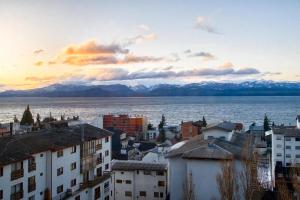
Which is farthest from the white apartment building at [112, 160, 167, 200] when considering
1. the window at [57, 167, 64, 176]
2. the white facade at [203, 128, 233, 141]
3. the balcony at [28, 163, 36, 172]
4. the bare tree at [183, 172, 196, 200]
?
the balcony at [28, 163, 36, 172]

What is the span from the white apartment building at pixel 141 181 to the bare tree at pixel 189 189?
6.29 meters

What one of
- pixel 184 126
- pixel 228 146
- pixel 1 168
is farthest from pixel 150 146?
pixel 1 168

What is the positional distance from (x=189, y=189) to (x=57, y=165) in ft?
32.3

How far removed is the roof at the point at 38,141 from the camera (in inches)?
898

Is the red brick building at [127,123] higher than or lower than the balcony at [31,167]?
lower

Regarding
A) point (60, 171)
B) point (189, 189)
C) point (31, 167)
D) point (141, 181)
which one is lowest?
point (141, 181)

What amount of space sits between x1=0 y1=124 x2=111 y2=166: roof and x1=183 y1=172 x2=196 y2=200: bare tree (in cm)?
855

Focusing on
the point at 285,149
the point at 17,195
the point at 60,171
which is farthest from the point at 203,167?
the point at 285,149

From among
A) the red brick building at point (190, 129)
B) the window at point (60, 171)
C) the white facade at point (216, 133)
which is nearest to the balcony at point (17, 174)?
the window at point (60, 171)

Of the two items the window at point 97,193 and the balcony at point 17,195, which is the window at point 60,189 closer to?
the balcony at point 17,195

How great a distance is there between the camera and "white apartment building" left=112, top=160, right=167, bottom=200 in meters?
37.0

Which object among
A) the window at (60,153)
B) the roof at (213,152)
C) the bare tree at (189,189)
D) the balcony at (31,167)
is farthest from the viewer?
the roof at (213,152)

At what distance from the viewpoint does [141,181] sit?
3719 centimetres

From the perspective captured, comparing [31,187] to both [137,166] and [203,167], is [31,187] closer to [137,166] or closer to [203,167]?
[203,167]
